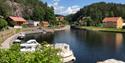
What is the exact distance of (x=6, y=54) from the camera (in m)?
13.9

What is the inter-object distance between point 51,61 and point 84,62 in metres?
30.5

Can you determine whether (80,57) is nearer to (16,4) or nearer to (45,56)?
(45,56)

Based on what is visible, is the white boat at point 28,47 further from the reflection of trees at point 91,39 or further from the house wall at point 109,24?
the house wall at point 109,24

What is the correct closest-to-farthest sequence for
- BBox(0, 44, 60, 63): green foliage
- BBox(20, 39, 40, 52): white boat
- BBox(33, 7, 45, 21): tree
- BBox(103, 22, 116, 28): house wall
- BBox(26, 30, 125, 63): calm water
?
BBox(0, 44, 60, 63): green foliage → BBox(20, 39, 40, 52): white boat → BBox(26, 30, 125, 63): calm water → BBox(33, 7, 45, 21): tree → BBox(103, 22, 116, 28): house wall

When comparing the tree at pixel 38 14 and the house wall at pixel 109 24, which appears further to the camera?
the house wall at pixel 109 24

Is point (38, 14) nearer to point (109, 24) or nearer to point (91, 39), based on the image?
point (109, 24)

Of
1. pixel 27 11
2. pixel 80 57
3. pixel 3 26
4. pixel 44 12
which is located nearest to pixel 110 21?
pixel 44 12

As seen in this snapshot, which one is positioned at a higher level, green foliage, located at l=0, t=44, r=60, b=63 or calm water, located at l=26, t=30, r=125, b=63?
green foliage, located at l=0, t=44, r=60, b=63

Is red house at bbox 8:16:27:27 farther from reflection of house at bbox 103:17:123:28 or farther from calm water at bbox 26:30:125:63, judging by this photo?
reflection of house at bbox 103:17:123:28

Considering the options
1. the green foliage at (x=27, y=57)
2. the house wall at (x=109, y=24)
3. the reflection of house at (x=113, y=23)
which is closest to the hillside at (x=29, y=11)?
the house wall at (x=109, y=24)

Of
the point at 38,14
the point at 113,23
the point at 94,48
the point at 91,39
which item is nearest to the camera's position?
→ the point at 94,48

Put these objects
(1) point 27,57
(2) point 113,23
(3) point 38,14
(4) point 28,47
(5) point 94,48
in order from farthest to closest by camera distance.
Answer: (2) point 113,23 < (3) point 38,14 < (5) point 94,48 < (4) point 28,47 < (1) point 27,57

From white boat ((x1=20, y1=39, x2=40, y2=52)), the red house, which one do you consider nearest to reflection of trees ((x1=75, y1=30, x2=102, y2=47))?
white boat ((x1=20, y1=39, x2=40, y2=52))

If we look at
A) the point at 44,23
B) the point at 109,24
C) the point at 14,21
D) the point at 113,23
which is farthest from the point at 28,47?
the point at 109,24
